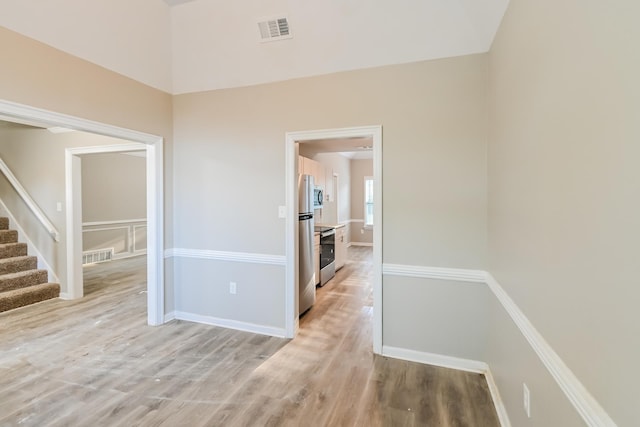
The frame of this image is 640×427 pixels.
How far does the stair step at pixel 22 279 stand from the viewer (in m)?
4.12

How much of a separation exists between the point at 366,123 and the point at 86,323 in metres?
3.78

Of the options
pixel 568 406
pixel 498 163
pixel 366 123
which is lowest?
pixel 568 406

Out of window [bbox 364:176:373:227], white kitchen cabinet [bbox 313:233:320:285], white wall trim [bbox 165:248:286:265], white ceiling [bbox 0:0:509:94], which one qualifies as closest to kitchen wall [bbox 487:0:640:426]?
white ceiling [bbox 0:0:509:94]

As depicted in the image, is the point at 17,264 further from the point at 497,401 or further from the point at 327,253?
the point at 497,401

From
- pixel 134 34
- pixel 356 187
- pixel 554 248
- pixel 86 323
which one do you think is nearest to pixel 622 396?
pixel 554 248

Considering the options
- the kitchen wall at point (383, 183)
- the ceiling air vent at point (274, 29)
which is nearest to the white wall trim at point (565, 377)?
the kitchen wall at point (383, 183)

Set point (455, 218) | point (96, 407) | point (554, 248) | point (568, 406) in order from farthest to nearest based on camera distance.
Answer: point (455, 218), point (96, 407), point (554, 248), point (568, 406)

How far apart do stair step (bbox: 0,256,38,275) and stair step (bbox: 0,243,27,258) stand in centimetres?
10

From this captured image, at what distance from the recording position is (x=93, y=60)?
8.90ft

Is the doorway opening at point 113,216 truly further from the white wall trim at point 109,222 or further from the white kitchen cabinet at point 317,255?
the white kitchen cabinet at point 317,255

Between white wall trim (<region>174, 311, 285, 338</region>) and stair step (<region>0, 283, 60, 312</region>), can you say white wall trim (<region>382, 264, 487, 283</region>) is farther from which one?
stair step (<region>0, 283, 60, 312</region>)

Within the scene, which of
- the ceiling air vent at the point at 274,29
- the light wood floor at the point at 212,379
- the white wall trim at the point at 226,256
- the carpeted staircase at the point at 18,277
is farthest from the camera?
the carpeted staircase at the point at 18,277

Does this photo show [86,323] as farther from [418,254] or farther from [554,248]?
[554,248]

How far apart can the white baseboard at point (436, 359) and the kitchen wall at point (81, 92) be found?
8.36 ft
